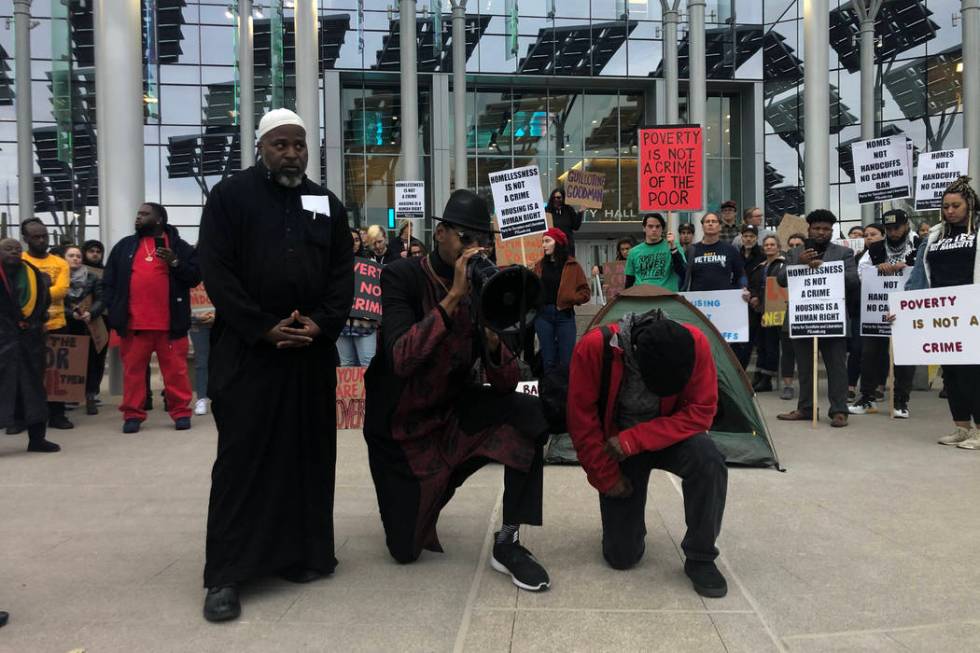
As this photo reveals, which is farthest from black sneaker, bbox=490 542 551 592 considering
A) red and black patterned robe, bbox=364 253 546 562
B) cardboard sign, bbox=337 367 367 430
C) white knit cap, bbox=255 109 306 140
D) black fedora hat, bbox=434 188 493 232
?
cardboard sign, bbox=337 367 367 430

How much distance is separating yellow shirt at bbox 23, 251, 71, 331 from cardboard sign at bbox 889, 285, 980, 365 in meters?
8.08

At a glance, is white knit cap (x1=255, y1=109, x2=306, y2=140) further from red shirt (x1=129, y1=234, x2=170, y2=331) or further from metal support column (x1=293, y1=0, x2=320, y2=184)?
metal support column (x1=293, y1=0, x2=320, y2=184)

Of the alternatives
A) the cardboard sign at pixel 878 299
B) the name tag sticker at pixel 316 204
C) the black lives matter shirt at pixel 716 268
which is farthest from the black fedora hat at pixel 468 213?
the cardboard sign at pixel 878 299

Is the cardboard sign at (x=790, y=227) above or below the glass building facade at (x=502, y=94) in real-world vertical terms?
below

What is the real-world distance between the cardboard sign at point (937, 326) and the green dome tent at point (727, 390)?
1.95 meters

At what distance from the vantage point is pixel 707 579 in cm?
333

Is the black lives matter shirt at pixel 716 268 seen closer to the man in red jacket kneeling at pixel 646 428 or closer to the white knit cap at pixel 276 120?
the man in red jacket kneeling at pixel 646 428

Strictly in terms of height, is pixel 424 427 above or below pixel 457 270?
below

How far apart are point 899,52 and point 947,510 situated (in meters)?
28.0

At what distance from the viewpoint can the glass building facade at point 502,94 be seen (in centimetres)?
2455

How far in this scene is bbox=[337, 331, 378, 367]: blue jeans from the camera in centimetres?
782

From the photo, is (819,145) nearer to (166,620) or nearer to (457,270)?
(457,270)

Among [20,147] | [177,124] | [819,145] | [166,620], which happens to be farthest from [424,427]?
[177,124]

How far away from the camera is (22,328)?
6520mm
